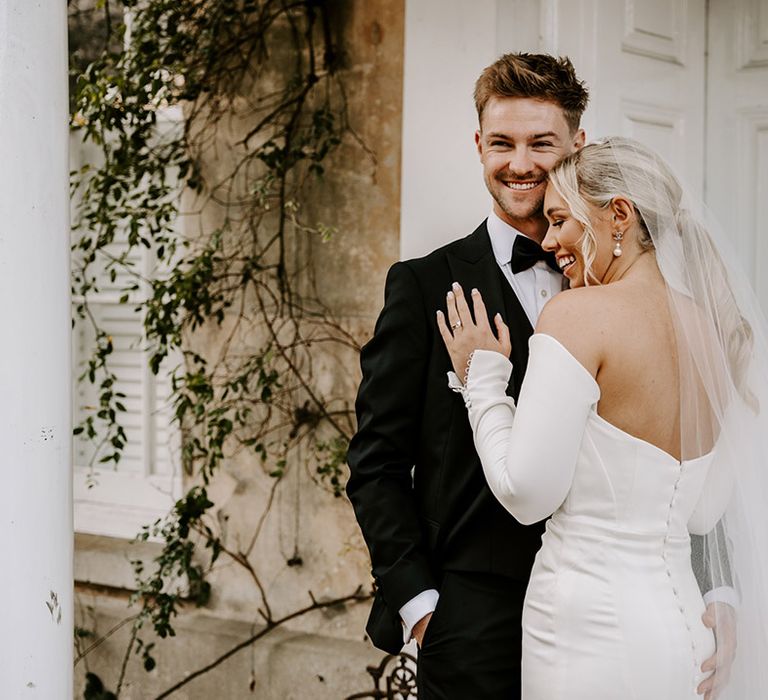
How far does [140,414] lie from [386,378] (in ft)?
8.45

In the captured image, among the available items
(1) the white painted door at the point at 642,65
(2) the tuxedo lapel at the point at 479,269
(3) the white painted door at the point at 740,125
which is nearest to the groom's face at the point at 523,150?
(2) the tuxedo lapel at the point at 479,269

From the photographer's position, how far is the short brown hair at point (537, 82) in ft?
7.93

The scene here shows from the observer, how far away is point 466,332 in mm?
2254

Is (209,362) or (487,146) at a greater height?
(487,146)

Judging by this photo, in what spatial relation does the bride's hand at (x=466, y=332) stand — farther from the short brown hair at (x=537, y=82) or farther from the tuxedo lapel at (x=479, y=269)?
the short brown hair at (x=537, y=82)

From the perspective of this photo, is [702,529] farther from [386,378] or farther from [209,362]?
[209,362]

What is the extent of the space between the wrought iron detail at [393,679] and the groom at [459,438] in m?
1.16

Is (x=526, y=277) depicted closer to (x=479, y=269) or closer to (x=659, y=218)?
(x=479, y=269)

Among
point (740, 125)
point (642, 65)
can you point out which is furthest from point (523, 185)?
point (740, 125)

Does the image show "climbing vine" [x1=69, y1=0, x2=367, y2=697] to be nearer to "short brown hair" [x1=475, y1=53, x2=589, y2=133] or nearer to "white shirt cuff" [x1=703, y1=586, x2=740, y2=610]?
"short brown hair" [x1=475, y1=53, x2=589, y2=133]

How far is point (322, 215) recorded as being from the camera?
4.05 meters

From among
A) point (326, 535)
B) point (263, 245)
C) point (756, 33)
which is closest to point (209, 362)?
point (263, 245)

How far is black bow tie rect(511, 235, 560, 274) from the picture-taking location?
8.00ft

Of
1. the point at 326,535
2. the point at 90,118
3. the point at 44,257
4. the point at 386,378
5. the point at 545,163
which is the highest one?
the point at 90,118
